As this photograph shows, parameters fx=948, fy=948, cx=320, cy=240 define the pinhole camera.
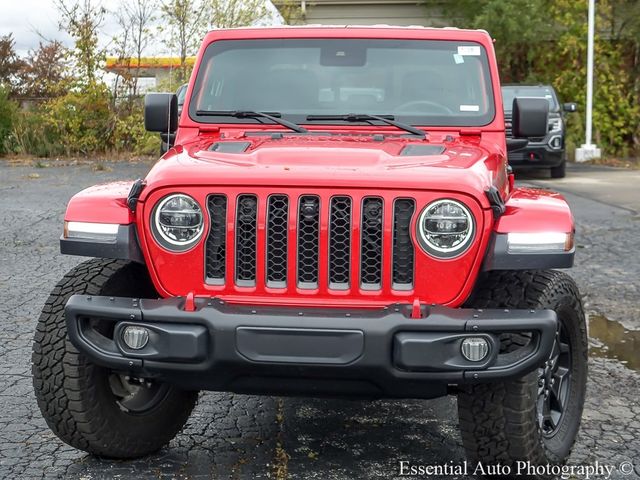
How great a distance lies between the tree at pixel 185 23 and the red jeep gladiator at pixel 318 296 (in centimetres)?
1877

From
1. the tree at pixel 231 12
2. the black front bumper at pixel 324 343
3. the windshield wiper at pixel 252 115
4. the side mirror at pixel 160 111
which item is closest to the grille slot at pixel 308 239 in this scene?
the black front bumper at pixel 324 343

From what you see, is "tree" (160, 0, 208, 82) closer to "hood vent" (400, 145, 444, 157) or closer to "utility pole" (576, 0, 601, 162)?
"utility pole" (576, 0, 601, 162)

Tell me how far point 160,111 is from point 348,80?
1015mm

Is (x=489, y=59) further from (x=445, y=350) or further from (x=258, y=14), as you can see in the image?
(x=258, y=14)

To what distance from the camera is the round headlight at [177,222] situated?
11.5 feet

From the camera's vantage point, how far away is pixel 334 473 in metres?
3.80

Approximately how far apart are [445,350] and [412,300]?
0.96 ft

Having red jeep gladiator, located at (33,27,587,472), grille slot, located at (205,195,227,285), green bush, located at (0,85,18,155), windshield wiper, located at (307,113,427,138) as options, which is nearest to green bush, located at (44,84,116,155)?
green bush, located at (0,85,18,155)

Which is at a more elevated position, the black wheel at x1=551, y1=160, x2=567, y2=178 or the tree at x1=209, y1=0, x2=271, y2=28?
the tree at x1=209, y1=0, x2=271, y2=28

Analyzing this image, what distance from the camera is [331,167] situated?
3.56 metres

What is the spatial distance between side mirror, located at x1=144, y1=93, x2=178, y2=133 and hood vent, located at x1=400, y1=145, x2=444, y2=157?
153cm

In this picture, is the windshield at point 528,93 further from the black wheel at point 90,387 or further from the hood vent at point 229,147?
the black wheel at point 90,387

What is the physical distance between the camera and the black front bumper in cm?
322

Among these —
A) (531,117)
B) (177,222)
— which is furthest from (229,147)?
(531,117)
